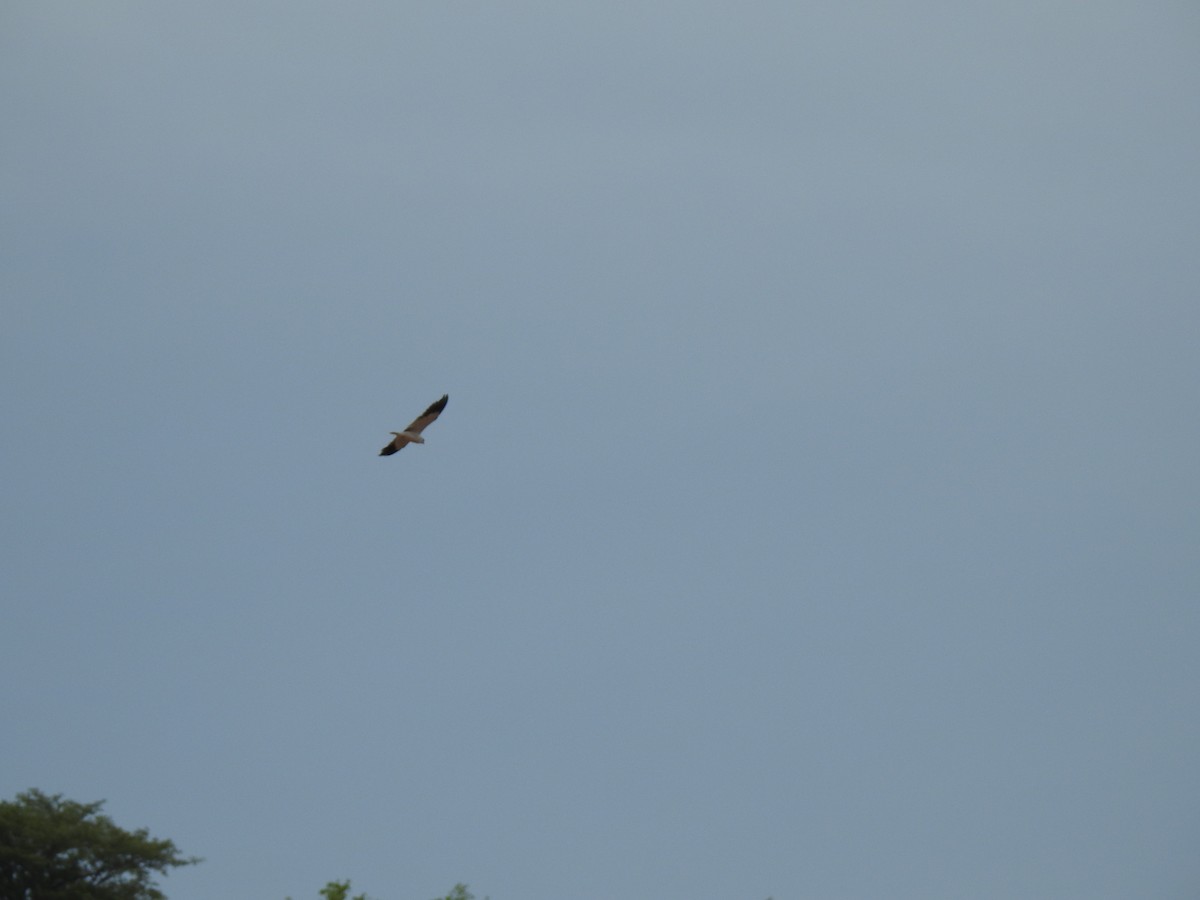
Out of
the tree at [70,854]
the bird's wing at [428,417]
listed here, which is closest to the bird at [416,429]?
the bird's wing at [428,417]

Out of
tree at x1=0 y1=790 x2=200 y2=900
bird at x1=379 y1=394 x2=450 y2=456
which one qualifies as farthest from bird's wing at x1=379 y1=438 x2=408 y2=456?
tree at x1=0 y1=790 x2=200 y2=900

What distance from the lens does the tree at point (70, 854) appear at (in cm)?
4556

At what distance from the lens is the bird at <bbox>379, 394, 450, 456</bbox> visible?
155 ft

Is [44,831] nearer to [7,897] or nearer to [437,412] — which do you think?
[7,897]

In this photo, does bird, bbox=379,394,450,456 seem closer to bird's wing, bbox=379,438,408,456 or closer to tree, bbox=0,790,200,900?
bird's wing, bbox=379,438,408,456

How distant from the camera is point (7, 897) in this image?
1793 inches

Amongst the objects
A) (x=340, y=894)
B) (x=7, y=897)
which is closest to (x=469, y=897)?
(x=340, y=894)

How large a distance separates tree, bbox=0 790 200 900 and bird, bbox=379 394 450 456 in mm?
14120

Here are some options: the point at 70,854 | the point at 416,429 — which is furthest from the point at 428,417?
the point at 70,854

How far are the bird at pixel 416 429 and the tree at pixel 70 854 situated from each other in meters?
14.1

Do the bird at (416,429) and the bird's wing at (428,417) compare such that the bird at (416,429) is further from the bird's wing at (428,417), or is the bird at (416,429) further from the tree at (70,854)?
the tree at (70,854)

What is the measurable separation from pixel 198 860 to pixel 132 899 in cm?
310

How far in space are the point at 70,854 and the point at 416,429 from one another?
16.2m

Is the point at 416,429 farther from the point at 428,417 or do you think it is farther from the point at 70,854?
the point at 70,854
